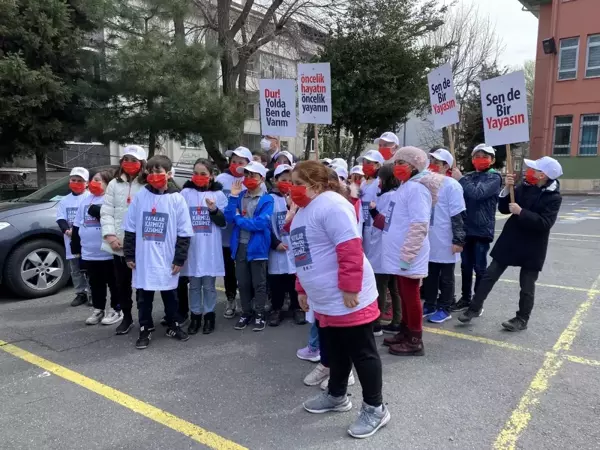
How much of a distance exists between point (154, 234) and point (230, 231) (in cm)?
109

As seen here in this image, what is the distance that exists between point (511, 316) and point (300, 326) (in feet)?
7.83

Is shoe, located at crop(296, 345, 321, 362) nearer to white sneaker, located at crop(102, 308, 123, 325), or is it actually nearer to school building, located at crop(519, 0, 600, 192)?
white sneaker, located at crop(102, 308, 123, 325)

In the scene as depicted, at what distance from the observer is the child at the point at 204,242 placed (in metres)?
4.67

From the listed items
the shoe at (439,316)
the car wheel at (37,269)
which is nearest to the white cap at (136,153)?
the car wheel at (37,269)

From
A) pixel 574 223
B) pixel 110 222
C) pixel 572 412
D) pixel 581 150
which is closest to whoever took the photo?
pixel 572 412

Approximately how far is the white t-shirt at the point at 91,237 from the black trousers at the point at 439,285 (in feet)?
11.4

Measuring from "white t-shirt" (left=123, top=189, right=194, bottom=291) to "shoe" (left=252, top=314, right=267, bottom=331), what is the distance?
3.18 ft

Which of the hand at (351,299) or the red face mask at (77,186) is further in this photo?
the red face mask at (77,186)

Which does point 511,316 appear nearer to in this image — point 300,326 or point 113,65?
point 300,326

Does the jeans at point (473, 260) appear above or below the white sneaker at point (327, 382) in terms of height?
above

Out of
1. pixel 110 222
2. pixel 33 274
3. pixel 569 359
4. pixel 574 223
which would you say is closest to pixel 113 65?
pixel 33 274

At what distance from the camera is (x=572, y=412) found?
3.19m

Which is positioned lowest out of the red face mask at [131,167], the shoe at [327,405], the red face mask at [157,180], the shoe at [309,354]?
the shoe at [309,354]

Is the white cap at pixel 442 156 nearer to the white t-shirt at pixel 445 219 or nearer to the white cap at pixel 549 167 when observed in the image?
the white t-shirt at pixel 445 219
